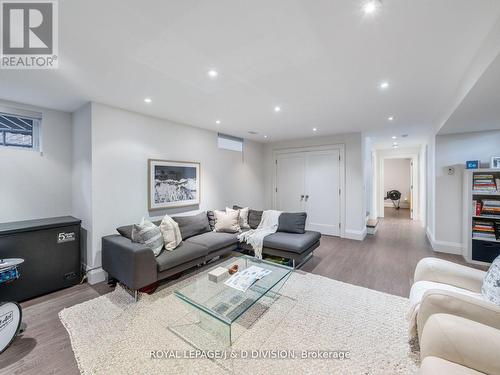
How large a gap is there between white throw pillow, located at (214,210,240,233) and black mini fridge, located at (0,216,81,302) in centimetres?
203

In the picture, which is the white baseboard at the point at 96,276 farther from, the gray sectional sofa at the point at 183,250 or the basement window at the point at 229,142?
the basement window at the point at 229,142

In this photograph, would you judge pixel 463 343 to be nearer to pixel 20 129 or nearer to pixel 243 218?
pixel 243 218

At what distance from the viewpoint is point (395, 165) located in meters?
10.3

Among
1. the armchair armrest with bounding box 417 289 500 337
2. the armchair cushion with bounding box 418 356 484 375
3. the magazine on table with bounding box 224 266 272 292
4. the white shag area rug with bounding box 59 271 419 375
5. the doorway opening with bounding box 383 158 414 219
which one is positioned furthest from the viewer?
the doorway opening with bounding box 383 158 414 219

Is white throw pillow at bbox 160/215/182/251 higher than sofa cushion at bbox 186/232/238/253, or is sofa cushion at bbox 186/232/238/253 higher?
white throw pillow at bbox 160/215/182/251

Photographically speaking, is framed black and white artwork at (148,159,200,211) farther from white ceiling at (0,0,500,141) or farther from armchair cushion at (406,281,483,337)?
armchair cushion at (406,281,483,337)

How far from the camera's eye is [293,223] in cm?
377

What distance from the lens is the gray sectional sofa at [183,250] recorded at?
8.07ft

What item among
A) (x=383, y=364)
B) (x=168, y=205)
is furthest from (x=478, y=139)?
(x=168, y=205)

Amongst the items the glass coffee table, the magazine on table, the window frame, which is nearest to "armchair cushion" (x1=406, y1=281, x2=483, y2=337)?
the glass coffee table

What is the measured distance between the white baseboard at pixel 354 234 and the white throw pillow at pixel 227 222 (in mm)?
2803

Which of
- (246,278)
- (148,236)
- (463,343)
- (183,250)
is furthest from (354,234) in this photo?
(148,236)

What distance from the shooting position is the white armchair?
4.49 ft

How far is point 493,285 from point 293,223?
7.97 feet
